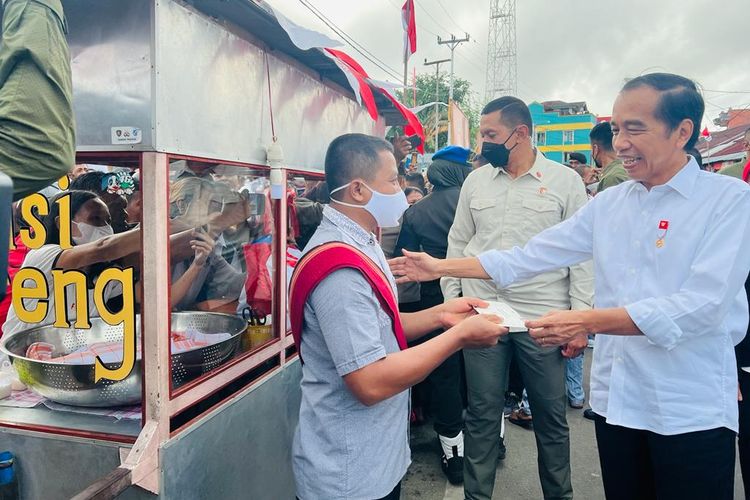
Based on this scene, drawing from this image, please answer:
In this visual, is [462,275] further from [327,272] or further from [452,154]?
[452,154]

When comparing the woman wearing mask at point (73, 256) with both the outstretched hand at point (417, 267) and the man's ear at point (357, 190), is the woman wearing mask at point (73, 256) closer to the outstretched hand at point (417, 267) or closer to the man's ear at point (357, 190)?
the man's ear at point (357, 190)

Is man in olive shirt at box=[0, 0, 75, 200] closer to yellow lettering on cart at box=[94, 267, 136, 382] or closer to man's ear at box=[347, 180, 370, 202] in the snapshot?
yellow lettering on cart at box=[94, 267, 136, 382]

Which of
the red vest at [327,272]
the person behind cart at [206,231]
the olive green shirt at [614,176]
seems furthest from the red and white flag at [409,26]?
the red vest at [327,272]

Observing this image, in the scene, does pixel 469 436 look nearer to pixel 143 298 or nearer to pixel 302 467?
pixel 302 467

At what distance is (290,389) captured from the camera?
2855mm

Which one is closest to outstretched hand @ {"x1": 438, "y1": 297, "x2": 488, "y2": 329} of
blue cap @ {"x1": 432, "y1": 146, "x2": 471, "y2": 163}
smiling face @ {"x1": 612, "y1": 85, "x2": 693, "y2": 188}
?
smiling face @ {"x1": 612, "y1": 85, "x2": 693, "y2": 188}

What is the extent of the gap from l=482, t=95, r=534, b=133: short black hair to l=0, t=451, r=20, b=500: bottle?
273 cm

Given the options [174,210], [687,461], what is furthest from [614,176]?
[174,210]

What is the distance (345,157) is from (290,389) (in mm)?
1511

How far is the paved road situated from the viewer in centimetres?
341

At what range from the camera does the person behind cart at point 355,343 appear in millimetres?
1527

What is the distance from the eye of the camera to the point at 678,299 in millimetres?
1695

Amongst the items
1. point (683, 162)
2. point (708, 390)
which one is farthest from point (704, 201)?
point (708, 390)

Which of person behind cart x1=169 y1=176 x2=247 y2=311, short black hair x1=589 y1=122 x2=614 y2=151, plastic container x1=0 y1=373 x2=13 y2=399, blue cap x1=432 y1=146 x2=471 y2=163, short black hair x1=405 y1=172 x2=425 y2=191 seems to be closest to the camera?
plastic container x1=0 y1=373 x2=13 y2=399
